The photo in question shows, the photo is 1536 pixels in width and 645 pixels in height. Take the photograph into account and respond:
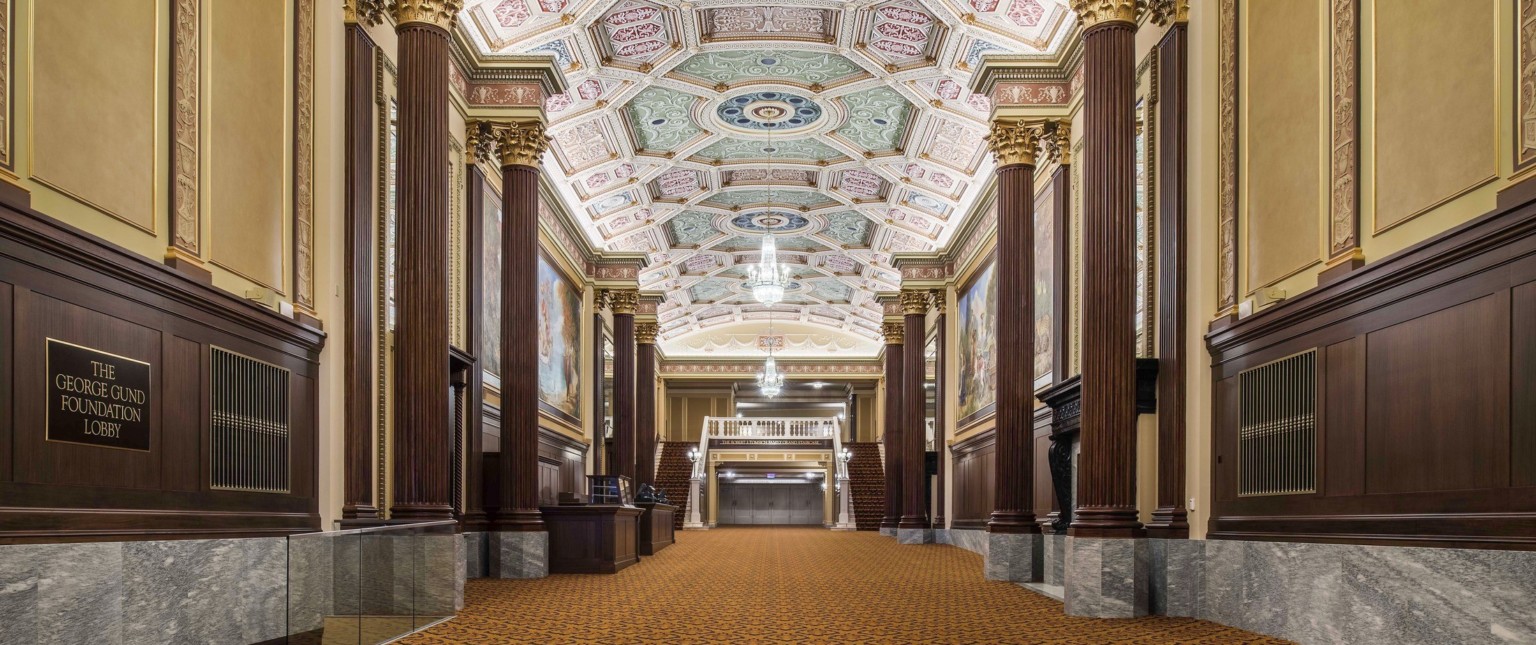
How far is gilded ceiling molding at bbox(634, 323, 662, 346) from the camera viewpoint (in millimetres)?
29156

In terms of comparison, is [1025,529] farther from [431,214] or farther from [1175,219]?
[431,214]

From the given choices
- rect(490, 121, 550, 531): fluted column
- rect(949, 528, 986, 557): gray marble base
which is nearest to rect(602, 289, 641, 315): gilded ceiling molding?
rect(949, 528, 986, 557): gray marble base

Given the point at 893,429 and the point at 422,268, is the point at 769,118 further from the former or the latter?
the point at 422,268

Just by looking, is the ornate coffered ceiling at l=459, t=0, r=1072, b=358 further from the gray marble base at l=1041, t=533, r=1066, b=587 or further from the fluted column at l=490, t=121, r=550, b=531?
the gray marble base at l=1041, t=533, r=1066, b=587

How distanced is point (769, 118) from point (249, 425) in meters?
12.7

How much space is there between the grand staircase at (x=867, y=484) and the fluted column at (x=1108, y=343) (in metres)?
26.0

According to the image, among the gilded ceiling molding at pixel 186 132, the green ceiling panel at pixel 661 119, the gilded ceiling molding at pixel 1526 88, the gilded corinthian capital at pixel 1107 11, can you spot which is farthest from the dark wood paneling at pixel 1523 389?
the green ceiling panel at pixel 661 119

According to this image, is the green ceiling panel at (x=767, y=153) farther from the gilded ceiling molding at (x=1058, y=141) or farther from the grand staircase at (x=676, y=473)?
the grand staircase at (x=676, y=473)

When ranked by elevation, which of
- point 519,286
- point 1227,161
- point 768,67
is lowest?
point 519,286

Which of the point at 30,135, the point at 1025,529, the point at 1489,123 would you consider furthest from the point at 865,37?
the point at 30,135

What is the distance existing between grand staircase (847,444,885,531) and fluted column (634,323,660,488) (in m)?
8.95

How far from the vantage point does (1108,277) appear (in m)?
9.42

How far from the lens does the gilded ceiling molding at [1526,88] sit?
17.6 feet

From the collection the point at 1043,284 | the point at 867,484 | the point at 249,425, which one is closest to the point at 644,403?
the point at 867,484
